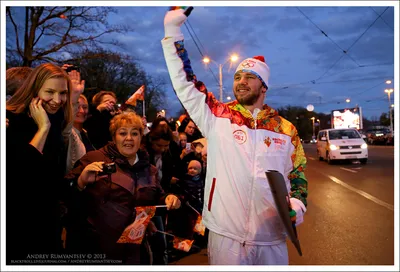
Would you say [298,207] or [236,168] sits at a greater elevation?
[236,168]

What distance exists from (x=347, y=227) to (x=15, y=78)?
5.03 metres

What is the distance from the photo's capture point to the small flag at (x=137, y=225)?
8.79ft

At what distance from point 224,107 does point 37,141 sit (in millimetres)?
1304

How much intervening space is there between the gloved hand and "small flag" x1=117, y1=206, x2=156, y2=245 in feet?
4.32

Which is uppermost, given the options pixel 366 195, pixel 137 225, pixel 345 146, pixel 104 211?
pixel 345 146

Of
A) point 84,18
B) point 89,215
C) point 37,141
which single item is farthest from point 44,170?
point 84,18

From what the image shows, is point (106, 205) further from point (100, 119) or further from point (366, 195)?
point (366, 195)

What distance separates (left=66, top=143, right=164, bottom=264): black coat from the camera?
2682 mm

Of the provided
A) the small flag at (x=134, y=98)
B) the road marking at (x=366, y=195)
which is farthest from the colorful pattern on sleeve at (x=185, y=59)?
the road marking at (x=366, y=195)

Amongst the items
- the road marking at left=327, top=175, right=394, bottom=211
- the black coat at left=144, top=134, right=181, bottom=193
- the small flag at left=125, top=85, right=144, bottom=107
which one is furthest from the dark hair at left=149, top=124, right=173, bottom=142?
the road marking at left=327, top=175, right=394, bottom=211

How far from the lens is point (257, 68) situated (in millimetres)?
2648

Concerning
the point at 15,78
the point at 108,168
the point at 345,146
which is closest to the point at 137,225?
the point at 108,168

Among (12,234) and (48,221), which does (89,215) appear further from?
(12,234)

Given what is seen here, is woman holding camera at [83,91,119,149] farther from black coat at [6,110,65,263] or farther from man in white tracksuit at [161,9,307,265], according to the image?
man in white tracksuit at [161,9,307,265]
